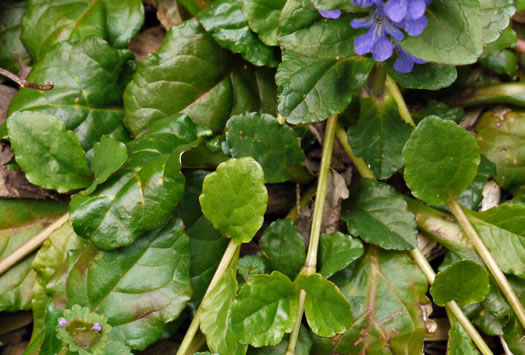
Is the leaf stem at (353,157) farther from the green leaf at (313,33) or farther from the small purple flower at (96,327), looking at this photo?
the small purple flower at (96,327)

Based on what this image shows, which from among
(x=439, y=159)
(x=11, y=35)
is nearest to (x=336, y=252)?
(x=439, y=159)

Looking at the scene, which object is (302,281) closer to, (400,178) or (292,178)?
(292,178)

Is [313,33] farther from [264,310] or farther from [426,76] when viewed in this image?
[264,310]

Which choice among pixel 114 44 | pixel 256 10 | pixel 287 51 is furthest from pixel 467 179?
pixel 114 44

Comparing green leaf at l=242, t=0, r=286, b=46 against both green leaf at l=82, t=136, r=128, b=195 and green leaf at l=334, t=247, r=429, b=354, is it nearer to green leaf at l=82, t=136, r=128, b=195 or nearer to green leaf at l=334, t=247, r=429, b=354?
green leaf at l=82, t=136, r=128, b=195

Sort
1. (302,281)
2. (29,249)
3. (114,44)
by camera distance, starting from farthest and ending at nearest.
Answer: (114,44) < (29,249) < (302,281)

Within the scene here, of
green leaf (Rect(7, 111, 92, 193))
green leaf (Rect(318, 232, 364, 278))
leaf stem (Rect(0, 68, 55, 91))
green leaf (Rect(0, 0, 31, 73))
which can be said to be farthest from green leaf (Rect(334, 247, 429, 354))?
green leaf (Rect(0, 0, 31, 73))
